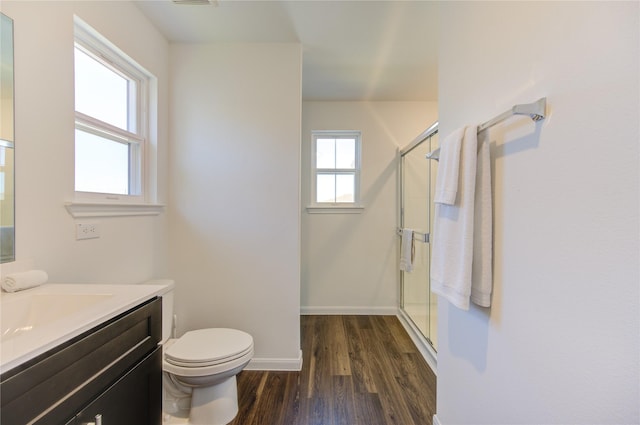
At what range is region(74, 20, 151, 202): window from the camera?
4.61 feet

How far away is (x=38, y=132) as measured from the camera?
1118 mm

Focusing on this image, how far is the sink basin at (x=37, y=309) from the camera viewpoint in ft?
2.92

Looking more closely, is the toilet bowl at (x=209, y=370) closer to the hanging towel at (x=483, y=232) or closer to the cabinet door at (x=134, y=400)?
the cabinet door at (x=134, y=400)

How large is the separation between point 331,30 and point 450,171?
1.42m

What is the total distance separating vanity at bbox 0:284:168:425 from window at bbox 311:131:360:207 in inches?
92.0

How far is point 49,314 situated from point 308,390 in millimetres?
1502

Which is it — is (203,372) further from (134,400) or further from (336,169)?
(336,169)

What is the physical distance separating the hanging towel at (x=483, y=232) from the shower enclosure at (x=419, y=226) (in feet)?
4.27

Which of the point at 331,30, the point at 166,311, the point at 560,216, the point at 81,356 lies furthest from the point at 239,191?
the point at 560,216

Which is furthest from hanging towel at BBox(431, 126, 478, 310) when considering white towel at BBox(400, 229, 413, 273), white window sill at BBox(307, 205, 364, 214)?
white window sill at BBox(307, 205, 364, 214)

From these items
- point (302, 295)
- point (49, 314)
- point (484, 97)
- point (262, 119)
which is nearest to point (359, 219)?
point (302, 295)

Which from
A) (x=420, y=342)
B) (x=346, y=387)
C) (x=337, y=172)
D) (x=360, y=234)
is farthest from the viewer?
(x=337, y=172)

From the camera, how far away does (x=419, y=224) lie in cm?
264

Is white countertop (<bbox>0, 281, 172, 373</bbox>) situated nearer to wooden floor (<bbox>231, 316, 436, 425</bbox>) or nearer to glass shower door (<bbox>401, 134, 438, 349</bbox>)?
wooden floor (<bbox>231, 316, 436, 425</bbox>)
